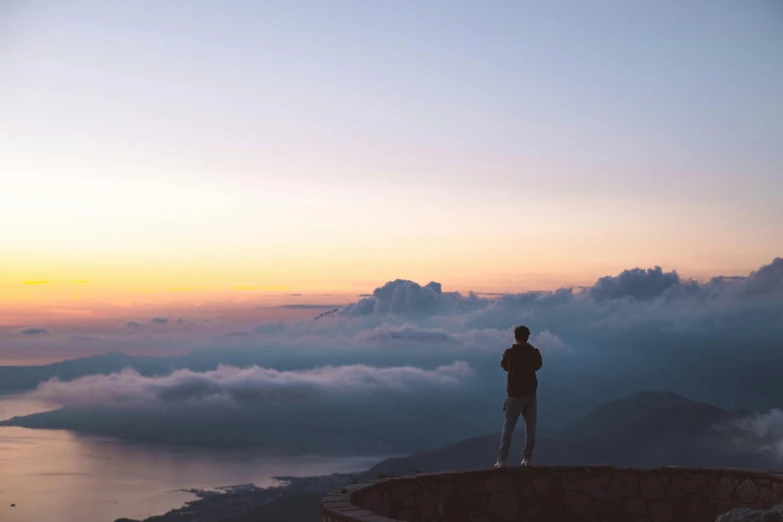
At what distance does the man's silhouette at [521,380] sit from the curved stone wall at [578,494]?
630 millimetres

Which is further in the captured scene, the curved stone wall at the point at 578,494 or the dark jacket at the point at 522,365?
the dark jacket at the point at 522,365

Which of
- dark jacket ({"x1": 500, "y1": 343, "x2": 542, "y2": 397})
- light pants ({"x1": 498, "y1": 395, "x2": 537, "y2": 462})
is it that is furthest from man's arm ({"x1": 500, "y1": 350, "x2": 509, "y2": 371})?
light pants ({"x1": 498, "y1": 395, "x2": 537, "y2": 462})

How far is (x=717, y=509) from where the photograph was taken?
10609 millimetres

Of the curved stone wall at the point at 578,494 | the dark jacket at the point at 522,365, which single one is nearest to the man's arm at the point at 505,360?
the dark jacket at the point at 522,365

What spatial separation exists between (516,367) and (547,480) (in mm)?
1723

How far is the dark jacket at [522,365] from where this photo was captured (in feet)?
34.6

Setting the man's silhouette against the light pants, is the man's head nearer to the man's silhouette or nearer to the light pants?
the man's silhouette

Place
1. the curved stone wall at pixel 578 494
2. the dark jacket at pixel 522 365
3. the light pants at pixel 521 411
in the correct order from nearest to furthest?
the curved stone wall at pixel 578 494
the dark jacket at pixel 522 365
the light pants at pixel 521 411

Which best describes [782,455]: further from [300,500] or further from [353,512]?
[353,512]

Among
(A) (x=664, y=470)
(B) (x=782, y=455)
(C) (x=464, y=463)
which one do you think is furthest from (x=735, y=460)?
(A) (x=664, y=470)

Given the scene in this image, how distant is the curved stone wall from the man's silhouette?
630 millimetres

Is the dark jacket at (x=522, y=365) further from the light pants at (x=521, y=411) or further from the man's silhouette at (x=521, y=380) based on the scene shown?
the light pants at (x=521, y=411)

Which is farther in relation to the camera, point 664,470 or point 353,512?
point 664,470

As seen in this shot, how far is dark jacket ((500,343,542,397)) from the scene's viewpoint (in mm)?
10555
